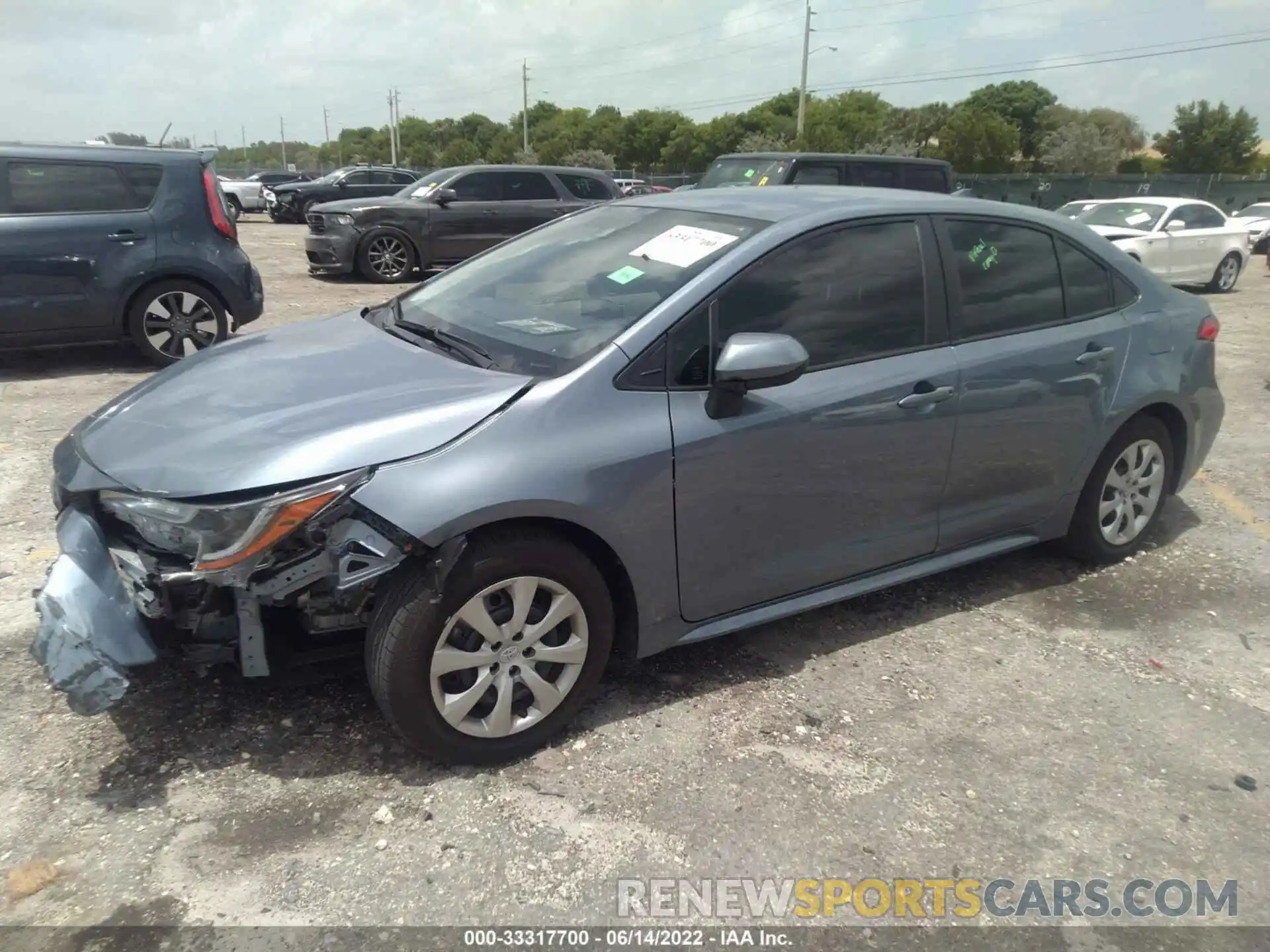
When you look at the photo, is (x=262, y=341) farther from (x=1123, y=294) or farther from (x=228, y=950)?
(x=1123, y=294)

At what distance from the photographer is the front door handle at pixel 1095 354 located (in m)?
3.96

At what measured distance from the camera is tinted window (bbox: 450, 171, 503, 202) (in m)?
13.5

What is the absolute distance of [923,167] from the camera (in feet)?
38.9

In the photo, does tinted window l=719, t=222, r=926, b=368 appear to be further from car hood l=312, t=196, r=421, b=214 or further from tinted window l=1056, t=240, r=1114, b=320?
car hood l=312, t=196, r=421, b=214

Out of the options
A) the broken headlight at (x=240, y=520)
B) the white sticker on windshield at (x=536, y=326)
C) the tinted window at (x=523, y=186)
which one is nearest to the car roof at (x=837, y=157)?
the tinted window at (x=523, y=186)

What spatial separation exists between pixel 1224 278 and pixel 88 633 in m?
17.3

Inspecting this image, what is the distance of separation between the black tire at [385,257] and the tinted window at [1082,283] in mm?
Answer: 10668

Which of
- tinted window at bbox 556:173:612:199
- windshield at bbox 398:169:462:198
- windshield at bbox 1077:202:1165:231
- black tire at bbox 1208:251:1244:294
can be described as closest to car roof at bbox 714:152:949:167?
tinted window at bbox 556:173:612:199

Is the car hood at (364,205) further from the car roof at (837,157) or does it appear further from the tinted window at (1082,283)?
the tinted window at (1082,283)

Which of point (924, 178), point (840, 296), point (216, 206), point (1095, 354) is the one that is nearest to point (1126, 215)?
point (924, 178)

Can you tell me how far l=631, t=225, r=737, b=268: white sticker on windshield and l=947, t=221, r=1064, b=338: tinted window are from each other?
1014mm

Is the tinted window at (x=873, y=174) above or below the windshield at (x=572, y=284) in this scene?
above

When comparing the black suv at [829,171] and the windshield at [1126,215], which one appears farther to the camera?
the windshield at [1126,215]

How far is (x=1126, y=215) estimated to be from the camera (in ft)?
45.6
